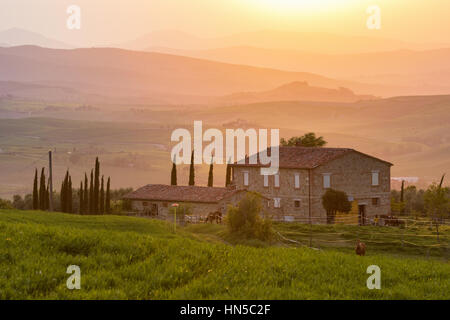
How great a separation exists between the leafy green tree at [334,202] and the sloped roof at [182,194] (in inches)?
405

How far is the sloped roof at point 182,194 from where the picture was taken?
67.8 m

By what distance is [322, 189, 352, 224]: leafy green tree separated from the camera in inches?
2446

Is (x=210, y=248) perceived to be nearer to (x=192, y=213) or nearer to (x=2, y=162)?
(x=192, y=213)

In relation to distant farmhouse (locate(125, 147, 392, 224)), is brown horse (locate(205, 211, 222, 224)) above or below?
below

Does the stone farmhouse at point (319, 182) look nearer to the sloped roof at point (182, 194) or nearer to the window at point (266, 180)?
the window at point (266, 180)

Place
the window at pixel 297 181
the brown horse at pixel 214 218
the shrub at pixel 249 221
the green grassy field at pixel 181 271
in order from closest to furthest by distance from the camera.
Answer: the green grassy field at pixel 181 271 → the shrub at pixel 249 221 → the brown horse at pixel 214 218 → the window at pixel 297 181

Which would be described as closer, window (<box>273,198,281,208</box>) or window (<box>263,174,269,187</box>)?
window (<box>273,198,281,208</box>)

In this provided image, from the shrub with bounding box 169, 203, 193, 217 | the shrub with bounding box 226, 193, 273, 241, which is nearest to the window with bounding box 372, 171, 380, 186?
the shrub with bounding box 169, 203, 193, 217

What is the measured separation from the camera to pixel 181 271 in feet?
47.8

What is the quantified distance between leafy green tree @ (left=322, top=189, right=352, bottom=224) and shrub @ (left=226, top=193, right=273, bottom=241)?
75.3 feet

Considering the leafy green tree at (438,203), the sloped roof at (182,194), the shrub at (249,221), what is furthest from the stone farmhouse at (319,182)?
the shrub at (249,221)

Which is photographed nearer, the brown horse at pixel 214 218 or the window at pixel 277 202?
the brown horse at pixel 214 218

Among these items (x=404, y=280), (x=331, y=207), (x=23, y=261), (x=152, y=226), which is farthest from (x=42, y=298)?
(x=331, y=207)

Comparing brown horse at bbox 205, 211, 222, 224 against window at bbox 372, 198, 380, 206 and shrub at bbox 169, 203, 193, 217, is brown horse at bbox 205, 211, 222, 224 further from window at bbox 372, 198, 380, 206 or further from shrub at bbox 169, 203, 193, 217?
window at bbox 372, 198, 380, 206
